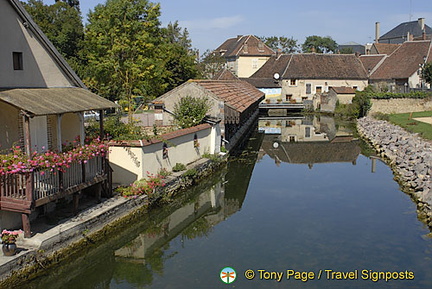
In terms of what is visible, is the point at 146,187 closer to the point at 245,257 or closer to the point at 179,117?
the point at 245,257

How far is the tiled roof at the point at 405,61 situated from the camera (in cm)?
5131

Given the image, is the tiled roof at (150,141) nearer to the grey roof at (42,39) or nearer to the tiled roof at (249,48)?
the grey roof at (42,39)

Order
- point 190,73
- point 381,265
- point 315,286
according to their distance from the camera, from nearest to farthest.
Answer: point 315,286 < point 381,265 < point 190,73

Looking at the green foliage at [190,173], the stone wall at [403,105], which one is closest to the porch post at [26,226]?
the green foliage at [190,173]

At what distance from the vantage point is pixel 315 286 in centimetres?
1012

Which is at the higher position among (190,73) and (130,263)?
→ (190,73)

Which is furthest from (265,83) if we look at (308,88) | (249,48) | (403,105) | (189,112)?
(189,112)

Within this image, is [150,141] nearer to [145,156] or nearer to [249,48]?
[145,156]

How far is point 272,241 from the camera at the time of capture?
12.9 meters

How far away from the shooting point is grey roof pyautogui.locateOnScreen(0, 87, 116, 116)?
10781 millimetres

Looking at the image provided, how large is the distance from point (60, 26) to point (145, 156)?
108 feet

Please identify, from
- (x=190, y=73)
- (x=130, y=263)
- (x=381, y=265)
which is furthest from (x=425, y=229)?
(x=190, y=73)

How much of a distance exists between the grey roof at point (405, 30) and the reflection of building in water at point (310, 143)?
61.9 metres

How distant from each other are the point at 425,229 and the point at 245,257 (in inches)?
246
